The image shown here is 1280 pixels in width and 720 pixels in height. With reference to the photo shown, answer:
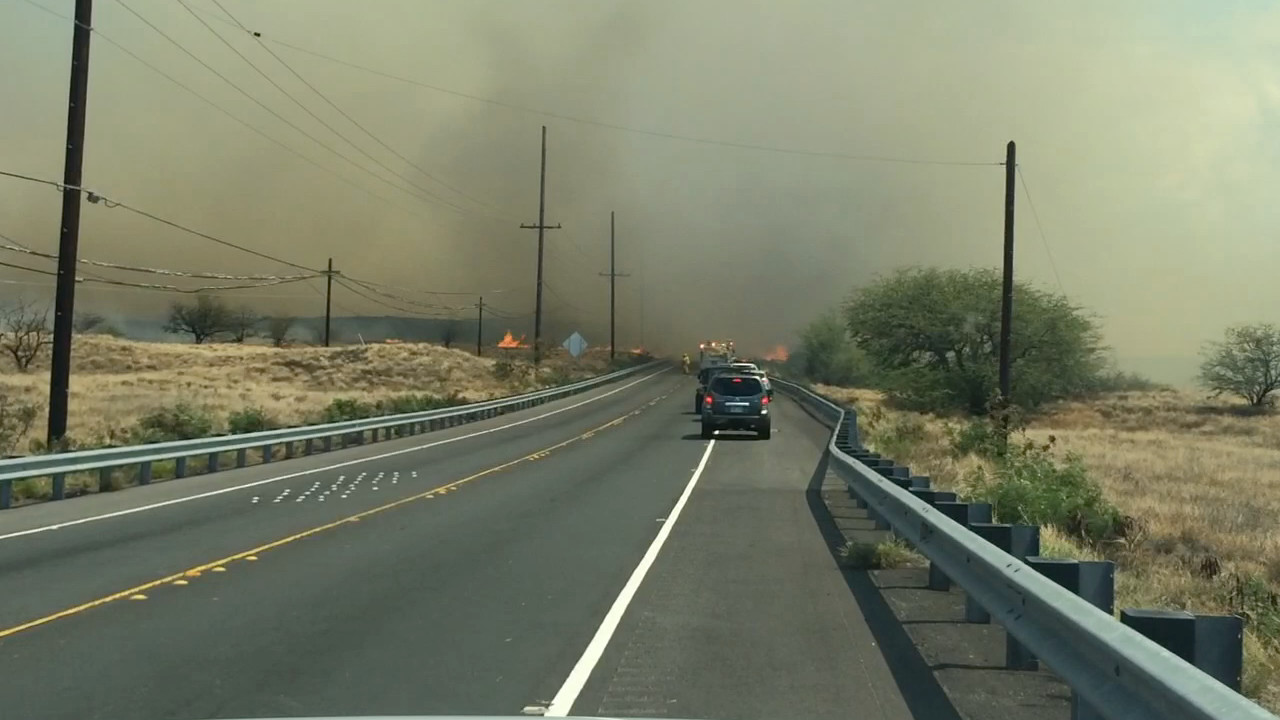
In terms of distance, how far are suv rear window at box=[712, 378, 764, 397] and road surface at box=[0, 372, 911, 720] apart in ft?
47.8

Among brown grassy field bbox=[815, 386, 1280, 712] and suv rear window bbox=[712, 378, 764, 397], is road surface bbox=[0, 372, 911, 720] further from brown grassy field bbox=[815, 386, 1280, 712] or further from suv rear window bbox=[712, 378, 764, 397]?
suv rear window bbox=[712, 378, 764, 397]

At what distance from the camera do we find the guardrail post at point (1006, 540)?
8.28 metres

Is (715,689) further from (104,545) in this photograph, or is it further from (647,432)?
(647,432)

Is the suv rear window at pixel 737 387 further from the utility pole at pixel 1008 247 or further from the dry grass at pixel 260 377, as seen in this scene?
the dry grass at pixel 260 377

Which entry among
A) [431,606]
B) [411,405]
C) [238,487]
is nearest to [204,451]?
[238,487]

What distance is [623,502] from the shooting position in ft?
62.0

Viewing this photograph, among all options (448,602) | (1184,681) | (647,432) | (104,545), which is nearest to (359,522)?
(104,545)

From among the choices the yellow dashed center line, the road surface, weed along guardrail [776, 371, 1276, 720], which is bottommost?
the yellow dashed center line

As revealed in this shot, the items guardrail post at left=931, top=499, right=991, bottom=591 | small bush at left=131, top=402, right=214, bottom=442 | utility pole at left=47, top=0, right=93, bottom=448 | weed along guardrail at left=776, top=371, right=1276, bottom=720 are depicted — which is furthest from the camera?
small bush at left=131, top=402, right=214, bottom=442

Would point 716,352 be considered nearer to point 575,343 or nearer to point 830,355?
point 575,343

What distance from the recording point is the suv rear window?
117ft

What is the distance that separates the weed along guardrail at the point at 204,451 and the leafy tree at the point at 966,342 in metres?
32.4

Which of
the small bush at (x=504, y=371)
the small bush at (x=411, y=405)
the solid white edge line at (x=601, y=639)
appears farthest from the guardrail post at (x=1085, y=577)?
the small bush at (x=504, y=371)

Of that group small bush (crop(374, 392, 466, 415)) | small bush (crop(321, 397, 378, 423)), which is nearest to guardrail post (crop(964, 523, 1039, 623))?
small bush (crop(321, 397, 378, 423))
